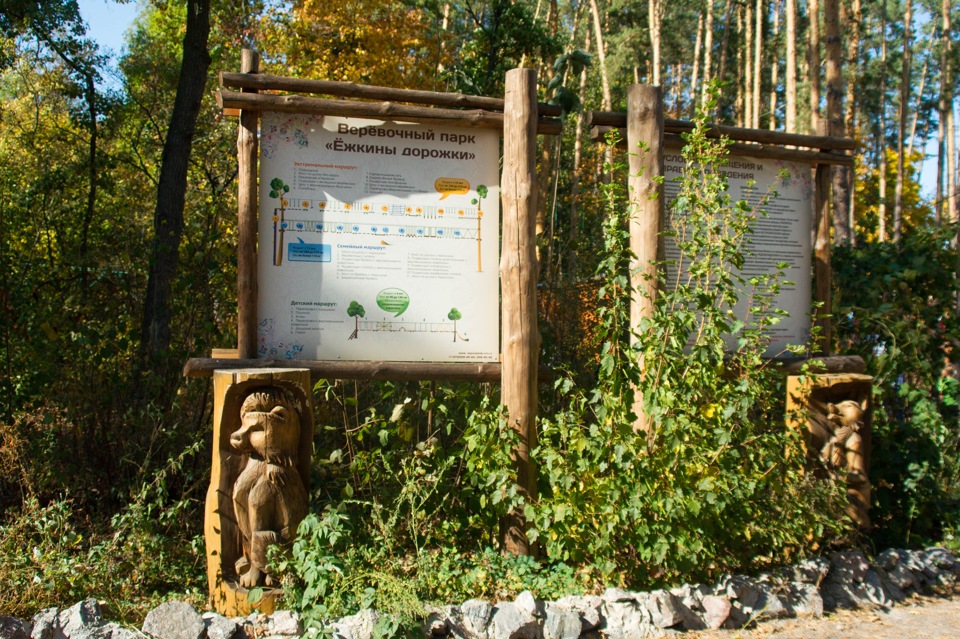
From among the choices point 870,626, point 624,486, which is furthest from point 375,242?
point 870,626

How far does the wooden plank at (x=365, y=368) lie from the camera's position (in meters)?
4.40

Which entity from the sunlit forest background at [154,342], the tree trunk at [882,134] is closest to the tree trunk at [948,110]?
the tree trunk at [882,134]

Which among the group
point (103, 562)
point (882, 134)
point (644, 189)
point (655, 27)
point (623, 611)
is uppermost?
point (655, 27)

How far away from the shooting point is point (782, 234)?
18.5ft

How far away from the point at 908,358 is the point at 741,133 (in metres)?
2.30

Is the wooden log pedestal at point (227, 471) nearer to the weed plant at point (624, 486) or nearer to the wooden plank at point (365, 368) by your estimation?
the wooden plank at point (365, 368)

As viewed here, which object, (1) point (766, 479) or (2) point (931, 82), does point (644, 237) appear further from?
(2) point (931, 82)

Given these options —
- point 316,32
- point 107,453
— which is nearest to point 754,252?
point 107,453

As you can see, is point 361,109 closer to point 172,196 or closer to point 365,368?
point 365,368

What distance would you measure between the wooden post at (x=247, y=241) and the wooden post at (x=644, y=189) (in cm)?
216

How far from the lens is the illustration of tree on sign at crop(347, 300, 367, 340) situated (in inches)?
185

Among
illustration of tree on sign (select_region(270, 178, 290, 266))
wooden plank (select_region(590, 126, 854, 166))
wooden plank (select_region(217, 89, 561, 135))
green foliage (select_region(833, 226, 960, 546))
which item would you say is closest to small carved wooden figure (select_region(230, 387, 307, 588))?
illustration of tree on sign (select_region(270, 178, 290, 266))

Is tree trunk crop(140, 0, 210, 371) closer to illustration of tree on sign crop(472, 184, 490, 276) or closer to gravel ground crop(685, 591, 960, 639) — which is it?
illustration of tree on sign crop(472, 184, 490, 276)

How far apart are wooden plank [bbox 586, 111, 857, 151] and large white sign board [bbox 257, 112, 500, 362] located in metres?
0.79
